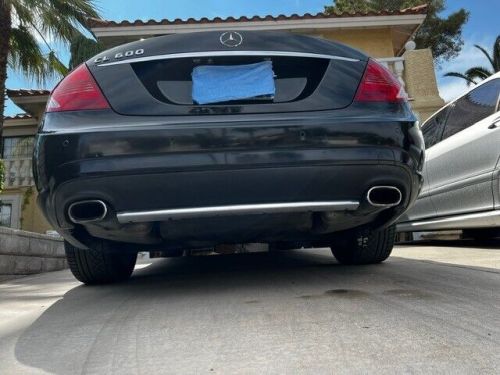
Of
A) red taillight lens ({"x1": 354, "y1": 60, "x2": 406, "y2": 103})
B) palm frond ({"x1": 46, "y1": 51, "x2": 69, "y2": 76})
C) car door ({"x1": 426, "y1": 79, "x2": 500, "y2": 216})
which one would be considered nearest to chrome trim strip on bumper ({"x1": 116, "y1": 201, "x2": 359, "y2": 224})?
red taillight lens ({"x1": 354, "y1": 60, "x2": 406, "y2": 103})

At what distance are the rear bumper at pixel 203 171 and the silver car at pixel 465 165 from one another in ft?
7.06

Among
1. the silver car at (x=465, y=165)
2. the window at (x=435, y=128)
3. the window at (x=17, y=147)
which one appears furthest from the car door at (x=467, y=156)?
the window at (x=17, y=147)

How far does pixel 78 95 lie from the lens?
7.81 ft

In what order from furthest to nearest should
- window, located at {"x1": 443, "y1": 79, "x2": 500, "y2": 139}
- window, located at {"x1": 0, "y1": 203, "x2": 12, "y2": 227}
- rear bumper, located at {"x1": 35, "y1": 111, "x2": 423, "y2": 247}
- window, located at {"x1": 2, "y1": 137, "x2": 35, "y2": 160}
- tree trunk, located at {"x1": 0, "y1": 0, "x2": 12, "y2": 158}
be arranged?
window, located at {"x1": 2, "y1": 137, "x2": 35, "y2": 160} → window, located at {"x1": 0, "y1": 203, "x2": 12, "y2": 227} → tree trunk, located at {"x1": 0, "y1": 0, "x2": 12, "y2": 158} → window, located at {"x1": 443, "y1": 79, "x2": 500, "y2": 139} → rear bumper, located at {"x1": 35, "y1": 111, "x2": 423, "y2": 247}

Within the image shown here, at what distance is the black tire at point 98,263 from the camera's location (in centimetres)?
297

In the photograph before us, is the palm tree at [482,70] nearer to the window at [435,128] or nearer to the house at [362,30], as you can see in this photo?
the house at [362,30]

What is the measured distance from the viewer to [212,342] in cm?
186

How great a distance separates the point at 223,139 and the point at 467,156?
10.1 ft

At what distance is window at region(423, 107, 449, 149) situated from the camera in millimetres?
5362

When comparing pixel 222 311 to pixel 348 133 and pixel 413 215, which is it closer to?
pixel 348 133

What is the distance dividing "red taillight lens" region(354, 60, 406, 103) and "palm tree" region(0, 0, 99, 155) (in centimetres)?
844

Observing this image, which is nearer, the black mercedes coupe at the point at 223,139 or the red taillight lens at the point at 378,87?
the black mercedes coupe at the point at 223,139

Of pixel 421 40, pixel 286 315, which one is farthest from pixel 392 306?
pixel 421 40

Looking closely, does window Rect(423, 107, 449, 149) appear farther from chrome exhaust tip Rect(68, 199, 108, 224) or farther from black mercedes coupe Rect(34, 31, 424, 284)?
chrome exhaust tip Rect(68, 199, 108, 224)
